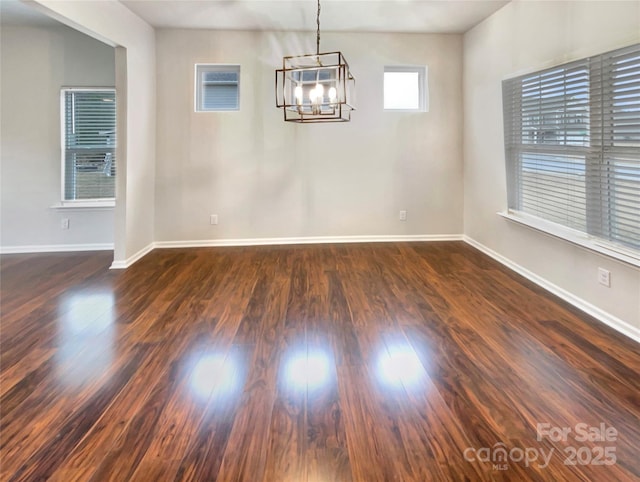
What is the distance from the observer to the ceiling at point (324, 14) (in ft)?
12.6

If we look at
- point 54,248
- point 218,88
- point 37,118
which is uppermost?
point 218,88

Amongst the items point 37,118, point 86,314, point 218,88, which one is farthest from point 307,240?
point 37,118

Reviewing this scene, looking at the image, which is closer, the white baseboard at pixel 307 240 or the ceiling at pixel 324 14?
the ceiling at pixel 324 14

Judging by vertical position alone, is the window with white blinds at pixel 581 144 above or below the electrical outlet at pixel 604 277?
above

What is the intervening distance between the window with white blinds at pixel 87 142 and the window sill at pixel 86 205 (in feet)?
0.21

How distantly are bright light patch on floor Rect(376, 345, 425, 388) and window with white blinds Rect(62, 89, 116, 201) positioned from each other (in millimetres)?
4362

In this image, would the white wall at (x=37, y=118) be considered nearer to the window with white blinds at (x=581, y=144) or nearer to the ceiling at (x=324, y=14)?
the ceiling at (x=324, y=14)

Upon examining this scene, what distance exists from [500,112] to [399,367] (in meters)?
3.27

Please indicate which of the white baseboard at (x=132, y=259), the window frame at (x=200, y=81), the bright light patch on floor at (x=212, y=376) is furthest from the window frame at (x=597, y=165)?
the white baseboard at (x=132, y=259)

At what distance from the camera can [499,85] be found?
4.03 metres

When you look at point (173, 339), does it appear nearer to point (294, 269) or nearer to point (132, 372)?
point (132, 372)

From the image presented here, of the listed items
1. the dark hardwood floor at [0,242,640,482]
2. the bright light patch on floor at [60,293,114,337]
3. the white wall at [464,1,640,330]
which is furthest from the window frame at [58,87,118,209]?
the white wall at [464,1,640,330]

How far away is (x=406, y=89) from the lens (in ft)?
16.5

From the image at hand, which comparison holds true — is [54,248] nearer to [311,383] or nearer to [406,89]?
[311,383]
